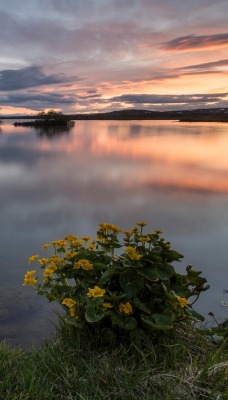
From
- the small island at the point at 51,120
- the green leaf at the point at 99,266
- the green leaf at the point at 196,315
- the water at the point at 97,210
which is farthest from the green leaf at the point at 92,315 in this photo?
the small island at the point at 51,120

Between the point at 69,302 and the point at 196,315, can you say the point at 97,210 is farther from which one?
the point at 69,302

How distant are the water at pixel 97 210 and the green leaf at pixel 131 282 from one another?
1.45m

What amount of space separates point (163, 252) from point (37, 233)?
4.13 metres

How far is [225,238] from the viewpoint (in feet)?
22.4

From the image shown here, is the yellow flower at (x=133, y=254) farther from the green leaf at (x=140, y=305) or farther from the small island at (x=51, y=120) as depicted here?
the small island at (x=51, y=120)

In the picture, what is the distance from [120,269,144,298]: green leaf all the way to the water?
4.77ft

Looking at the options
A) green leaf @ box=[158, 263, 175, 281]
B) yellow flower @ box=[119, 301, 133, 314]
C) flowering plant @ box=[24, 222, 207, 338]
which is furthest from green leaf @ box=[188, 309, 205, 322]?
yellow flower @ box=[119, 301, 133, 314]

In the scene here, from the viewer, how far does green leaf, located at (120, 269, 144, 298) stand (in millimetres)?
2607

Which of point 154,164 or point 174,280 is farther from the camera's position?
point 154,164

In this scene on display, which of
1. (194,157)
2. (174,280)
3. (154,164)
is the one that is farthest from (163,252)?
(194,157)

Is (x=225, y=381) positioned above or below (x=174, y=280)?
below

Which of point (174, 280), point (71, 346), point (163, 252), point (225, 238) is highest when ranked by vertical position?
point (163, 252)

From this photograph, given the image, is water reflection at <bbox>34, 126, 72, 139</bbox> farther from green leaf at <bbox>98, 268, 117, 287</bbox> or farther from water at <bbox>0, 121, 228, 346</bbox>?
green leaf at <bbox>98, 268, 117, 287</bbox>

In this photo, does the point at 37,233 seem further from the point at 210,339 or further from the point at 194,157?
the point at 194,157
